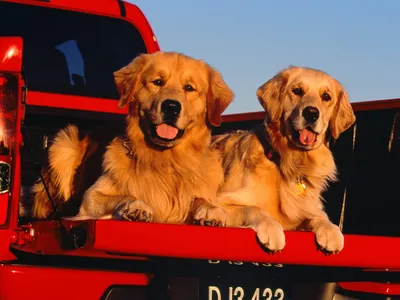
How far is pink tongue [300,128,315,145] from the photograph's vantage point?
530cm

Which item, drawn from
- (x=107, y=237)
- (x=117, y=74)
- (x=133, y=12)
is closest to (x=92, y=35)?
(x=133, y=12)

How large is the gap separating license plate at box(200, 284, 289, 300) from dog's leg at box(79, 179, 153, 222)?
47 cm

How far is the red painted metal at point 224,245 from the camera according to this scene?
3.79 m

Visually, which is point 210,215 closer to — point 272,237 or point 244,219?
point 244,219

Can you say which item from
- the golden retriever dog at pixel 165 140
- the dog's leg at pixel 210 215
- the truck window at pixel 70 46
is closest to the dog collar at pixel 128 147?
the golden retriever dog at pixel 165 140

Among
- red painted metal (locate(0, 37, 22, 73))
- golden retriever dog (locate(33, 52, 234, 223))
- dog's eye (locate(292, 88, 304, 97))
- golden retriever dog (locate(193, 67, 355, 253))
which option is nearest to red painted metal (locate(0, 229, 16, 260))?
red painted metal (locate(0, 37, 22, 73))

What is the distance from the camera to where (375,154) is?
210 inches

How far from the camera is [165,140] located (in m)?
5.17

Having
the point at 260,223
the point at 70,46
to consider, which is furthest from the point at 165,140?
the point at 70,46

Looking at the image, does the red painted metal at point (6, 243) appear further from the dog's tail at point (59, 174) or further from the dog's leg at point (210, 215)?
the dog's tail at point (59, 174)

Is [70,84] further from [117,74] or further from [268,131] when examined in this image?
[268,131]

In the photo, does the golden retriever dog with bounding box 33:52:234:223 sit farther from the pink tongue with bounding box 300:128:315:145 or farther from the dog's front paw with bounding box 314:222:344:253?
the dog's front paw with bounding box 314:222:344:253

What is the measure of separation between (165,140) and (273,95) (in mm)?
752

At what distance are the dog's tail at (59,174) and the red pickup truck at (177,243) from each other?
0.13 metres
